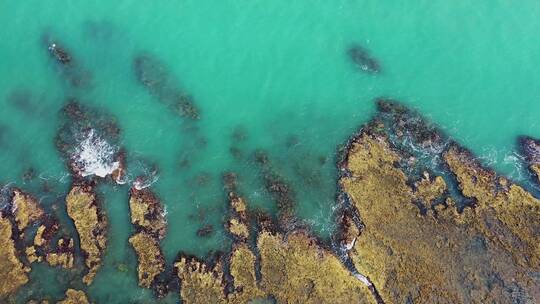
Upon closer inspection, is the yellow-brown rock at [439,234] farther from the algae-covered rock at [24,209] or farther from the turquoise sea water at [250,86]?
the algae-covered rock at [24,209]

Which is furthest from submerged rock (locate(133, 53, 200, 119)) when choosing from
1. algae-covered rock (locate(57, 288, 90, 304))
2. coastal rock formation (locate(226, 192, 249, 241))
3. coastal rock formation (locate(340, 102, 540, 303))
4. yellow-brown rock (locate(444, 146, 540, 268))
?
yellow-brown rock (locate(444, 146, 540, 268))

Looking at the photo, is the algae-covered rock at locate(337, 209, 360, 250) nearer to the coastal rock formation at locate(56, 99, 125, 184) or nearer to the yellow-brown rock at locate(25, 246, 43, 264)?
the coastal rock formation at locate(56, 99, 125, 184)

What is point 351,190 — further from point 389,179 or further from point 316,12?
point 316,12

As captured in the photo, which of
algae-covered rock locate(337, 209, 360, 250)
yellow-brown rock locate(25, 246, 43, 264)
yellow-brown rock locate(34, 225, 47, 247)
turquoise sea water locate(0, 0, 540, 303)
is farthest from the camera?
turquoise sea water locate(0, 0, 540, 303)

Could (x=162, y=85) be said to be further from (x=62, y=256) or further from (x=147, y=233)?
(x=62, y=256)

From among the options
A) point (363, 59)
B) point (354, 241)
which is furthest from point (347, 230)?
point (363, 59)
